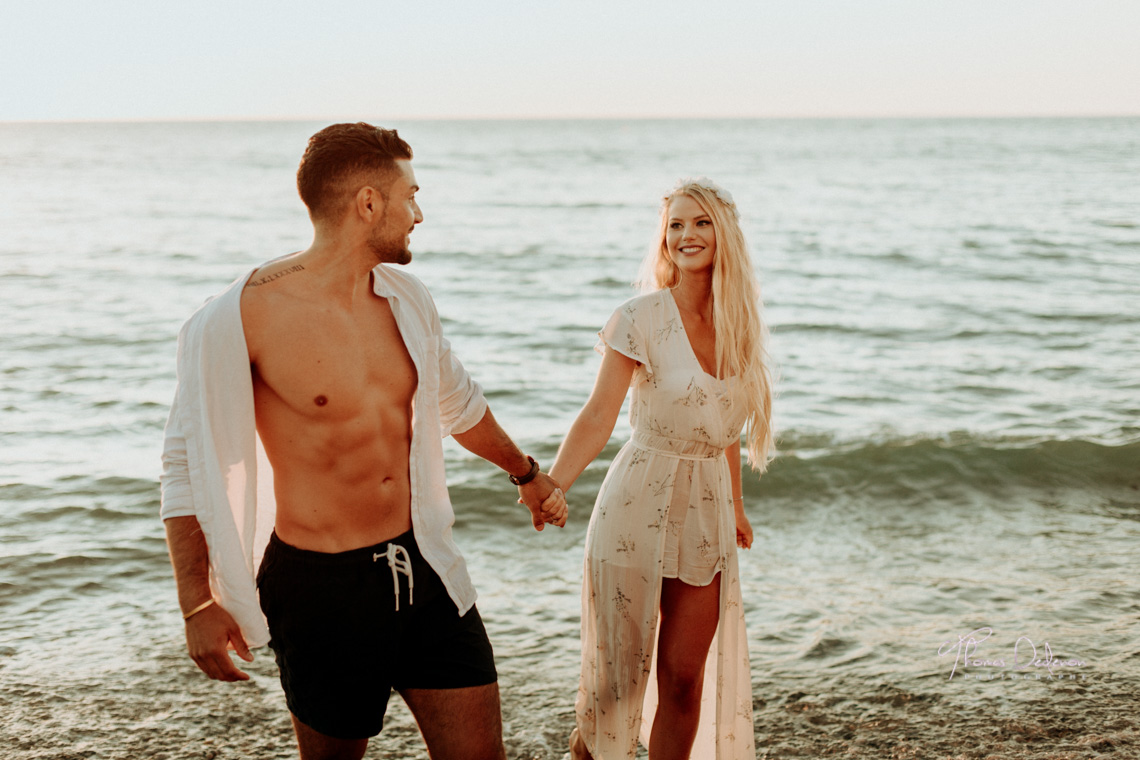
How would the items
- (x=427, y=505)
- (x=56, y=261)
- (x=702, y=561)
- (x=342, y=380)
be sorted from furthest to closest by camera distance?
(x=56, y=261)
(x=702, y=561)
(x=427, y=505)
(x=342, y=380)

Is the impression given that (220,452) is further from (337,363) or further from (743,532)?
(743,532)

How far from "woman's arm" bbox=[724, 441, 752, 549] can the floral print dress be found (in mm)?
239

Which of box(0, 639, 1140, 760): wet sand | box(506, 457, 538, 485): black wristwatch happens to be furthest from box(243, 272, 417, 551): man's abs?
box(0, 639, 1140, 760): wet sand

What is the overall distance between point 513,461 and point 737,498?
44.7 inches

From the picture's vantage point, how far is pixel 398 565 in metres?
2.79

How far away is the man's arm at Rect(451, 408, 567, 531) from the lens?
3211mm

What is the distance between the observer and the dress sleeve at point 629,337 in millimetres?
3566

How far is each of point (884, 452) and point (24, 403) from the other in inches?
369

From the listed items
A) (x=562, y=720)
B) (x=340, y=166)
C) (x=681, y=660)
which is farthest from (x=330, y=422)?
(x=562, y=720)

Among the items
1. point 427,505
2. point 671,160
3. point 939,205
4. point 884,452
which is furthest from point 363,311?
point 671,160

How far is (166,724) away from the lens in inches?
177

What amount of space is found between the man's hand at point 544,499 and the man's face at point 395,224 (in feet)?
3.42

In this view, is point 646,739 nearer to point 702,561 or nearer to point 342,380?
point 702,561

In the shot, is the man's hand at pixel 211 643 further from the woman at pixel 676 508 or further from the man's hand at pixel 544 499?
the woman at pixel 676 508
